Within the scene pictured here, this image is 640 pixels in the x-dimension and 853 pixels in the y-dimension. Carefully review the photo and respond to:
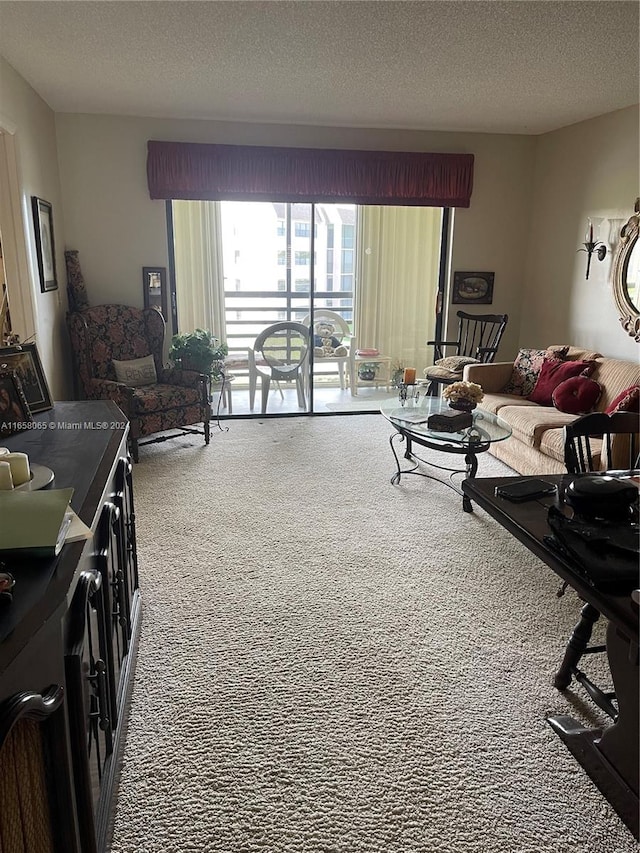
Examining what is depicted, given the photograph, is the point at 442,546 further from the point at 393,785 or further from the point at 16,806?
the point at 16,806

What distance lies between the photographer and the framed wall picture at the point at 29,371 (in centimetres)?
215

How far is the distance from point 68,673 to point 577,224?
545cm

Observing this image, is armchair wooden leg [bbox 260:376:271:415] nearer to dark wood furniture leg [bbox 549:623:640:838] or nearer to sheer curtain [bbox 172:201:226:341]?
sheer curtain [bbox 172:201:226:341]

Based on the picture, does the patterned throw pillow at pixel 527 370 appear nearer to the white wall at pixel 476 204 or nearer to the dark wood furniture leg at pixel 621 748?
the white wall at pixel 476 204

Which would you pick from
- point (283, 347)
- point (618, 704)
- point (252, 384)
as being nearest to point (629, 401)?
point (618, 704)

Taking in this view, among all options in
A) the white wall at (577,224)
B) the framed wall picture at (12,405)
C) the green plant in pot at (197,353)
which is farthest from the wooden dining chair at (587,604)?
the green plant in pot at (197,353)

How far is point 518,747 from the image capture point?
194cm

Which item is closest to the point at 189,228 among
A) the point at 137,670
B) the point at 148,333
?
the point at 148,333

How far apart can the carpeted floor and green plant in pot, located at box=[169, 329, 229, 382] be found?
159 centimetres

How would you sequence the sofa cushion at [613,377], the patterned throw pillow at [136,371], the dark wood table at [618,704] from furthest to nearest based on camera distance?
1. the patterned throw pillow at [136,371]
2. the sofa cushion at [613,377]
3. the dark wood table at [618,704]

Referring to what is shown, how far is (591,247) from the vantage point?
5.07 metres

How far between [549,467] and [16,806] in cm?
356

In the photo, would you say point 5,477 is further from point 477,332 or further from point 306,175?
point 477,332

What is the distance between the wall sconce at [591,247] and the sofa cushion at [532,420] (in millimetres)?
1457
